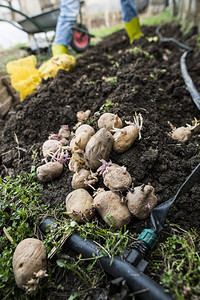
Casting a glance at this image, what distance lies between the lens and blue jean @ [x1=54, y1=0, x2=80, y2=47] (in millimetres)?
4473

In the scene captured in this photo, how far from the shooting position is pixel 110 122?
2064 millimetres

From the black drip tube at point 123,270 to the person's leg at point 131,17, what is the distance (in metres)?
4.85

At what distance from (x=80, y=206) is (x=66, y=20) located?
4.05 meters

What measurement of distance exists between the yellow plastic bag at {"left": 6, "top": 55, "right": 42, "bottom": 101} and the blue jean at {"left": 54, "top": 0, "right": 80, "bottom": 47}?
4.04ft

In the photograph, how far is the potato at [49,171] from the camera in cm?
209

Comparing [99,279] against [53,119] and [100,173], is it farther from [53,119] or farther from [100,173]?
[53,119]

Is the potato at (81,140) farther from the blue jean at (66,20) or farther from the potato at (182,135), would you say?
the blue jean at (66,20)

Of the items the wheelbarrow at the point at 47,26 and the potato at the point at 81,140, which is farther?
the wheelbarrow at the point at 47,26

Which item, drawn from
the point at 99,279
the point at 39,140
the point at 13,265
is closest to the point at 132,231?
the point at 99,279

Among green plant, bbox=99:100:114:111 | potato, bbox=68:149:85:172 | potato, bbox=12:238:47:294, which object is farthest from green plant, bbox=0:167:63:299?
green plant, bbox=99:100:114:111

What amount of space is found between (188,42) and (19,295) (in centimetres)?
527

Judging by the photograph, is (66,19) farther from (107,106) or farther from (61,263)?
(61,263)

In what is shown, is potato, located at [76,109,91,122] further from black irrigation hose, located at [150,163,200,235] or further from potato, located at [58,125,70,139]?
black irrigation hose, located at [150,163,200,235]

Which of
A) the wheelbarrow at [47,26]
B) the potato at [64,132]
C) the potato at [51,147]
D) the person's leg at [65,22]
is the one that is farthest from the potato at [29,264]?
the wheelbarrow at [47,26]
